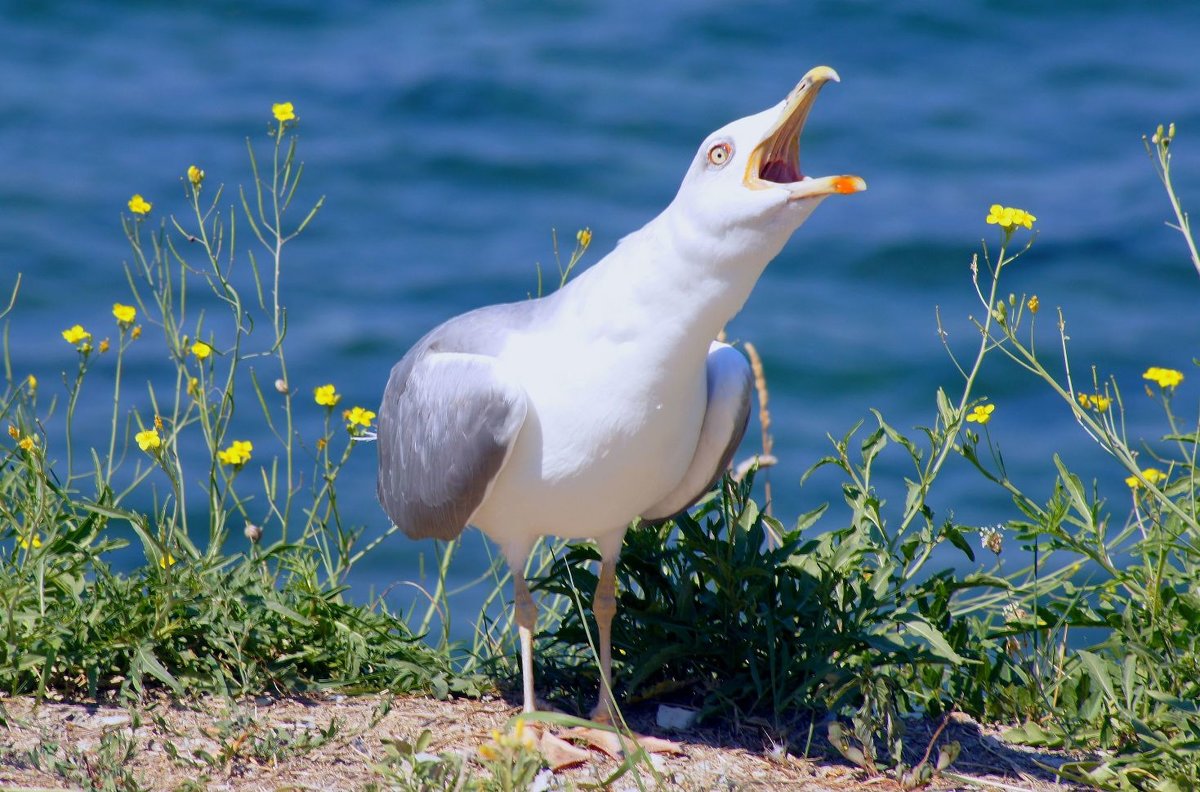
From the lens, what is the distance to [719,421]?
4242mm

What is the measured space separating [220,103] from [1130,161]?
25.1ft

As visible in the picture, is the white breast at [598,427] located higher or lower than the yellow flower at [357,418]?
higher

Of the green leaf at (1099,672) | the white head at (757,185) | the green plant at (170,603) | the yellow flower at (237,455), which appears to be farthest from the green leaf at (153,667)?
the green leaf at (1099,672)

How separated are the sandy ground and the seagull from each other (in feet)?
0.89

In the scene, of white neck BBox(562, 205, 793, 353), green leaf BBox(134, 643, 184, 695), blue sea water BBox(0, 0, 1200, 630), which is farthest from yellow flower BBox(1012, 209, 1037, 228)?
blue sea water BBox(0, 0, 1200, 630)

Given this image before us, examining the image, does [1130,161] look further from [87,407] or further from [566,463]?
[566,463]

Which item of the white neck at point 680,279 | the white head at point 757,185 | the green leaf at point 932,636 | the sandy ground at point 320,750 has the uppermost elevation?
the white head at point 757,185

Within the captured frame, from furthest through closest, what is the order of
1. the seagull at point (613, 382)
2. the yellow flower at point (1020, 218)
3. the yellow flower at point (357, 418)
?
the yellow flower at point (357, 418) → the yellow flower at point (1020, 218) → the seagull at point (613, 382)

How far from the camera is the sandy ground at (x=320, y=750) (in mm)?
3863

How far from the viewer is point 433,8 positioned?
15.2 metres

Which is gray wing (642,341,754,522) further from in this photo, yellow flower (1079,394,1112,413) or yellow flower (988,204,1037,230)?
yellow flower (1079,394,1112,413)

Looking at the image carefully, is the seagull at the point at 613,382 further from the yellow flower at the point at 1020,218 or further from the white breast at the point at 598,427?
the yellow flower at the point at 1020,218

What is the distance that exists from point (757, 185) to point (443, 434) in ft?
3.57

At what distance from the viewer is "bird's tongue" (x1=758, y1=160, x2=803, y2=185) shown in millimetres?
3834
